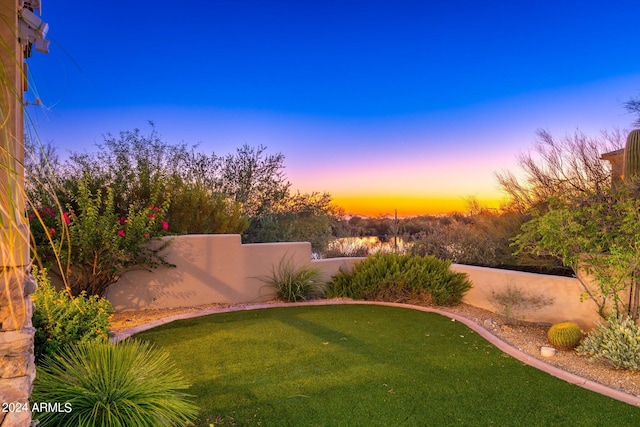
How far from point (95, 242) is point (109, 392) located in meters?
4.45

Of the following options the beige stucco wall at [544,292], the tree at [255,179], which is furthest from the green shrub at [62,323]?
the tree at [255,179]

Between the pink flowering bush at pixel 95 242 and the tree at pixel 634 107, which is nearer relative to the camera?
the pink flowering bush at pixel 95 242

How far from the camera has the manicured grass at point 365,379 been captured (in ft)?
10.9

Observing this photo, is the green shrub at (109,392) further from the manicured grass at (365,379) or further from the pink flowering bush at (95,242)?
the pink flowering bush at (95,242)

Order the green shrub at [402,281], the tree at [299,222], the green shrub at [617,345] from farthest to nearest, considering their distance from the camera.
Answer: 1. the tree at [299,222]
2. the green shrub at [402,281]
3. the green shrub at [617,345]

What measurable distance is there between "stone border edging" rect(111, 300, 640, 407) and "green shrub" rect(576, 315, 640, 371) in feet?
1.93

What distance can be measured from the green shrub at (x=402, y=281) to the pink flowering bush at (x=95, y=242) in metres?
3.80

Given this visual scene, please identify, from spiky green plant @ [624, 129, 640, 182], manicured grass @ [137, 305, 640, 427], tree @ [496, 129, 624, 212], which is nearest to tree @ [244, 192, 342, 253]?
manicured grass @ [137, 305, 640, 427]

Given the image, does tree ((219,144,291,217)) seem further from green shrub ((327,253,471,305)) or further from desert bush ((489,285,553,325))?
desert bush ((489,285,553,325))

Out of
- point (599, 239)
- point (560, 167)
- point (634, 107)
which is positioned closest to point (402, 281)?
point (599, 239)

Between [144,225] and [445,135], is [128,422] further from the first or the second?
[445,135]

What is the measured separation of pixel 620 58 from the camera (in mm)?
8359

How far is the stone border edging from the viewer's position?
3.85m

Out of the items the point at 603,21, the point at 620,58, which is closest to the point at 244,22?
the point at 603,21
